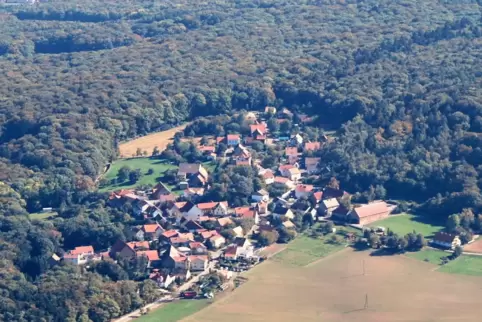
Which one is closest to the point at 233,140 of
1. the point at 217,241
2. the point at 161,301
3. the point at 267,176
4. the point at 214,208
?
the point at 267,176

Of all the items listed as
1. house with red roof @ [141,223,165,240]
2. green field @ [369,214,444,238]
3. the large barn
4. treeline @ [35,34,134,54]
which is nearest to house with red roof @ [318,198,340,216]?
the large barn

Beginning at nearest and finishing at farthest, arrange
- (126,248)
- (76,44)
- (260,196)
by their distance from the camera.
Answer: (126,248), (260,196), (76,44)

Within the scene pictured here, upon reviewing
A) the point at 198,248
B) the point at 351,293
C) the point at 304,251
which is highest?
the point at 198,248

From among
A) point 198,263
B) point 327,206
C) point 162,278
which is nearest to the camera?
point 162,278

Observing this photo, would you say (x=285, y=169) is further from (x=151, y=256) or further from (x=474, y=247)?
(x=151, y=256)

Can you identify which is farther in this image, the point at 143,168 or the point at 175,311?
the point at 143,168

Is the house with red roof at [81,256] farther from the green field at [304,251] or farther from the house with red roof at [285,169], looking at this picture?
the house with red roof at [285,169]
